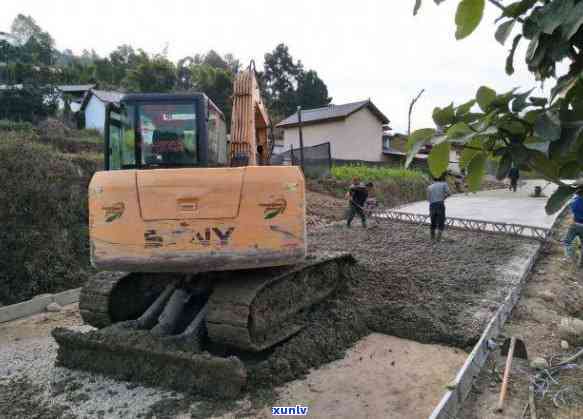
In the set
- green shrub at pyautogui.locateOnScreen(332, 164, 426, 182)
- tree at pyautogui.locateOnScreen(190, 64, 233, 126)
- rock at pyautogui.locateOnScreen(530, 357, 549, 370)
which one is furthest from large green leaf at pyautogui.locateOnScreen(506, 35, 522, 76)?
tree at pyautogui.locateOnScreen(190, 64, 233, 126)

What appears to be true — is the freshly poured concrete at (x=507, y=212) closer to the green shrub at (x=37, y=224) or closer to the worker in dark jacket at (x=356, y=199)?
the worker in dark jacket at (x=356, y=199)

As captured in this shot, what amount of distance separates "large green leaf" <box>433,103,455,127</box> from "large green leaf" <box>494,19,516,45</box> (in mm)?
199

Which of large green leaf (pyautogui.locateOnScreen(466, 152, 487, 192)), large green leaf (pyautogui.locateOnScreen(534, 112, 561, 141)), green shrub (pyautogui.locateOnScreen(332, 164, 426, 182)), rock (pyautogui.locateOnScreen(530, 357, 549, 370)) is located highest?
green shrub (pyautogui.locateOnScreen(332, 164, 426, 182))

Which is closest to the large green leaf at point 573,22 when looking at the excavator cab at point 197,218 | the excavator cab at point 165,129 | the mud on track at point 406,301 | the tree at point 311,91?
the excavator cab at point 197,218

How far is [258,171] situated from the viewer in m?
4.21

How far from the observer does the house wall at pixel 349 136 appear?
93.1 feet

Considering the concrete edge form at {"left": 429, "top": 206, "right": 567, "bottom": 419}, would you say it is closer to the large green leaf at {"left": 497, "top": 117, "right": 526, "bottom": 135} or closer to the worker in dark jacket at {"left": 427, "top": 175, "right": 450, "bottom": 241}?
the large green leaf at {"left": 497, "top": 117, "right": 526, "bottom": 135}

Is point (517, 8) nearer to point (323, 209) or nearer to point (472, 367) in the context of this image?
point (472, 367)

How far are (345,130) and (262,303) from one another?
24.8 metres

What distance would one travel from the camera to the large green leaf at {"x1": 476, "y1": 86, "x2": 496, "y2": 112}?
1061 millimetres

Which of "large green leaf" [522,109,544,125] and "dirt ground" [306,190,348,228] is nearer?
"large green leaf" [522,109,544,125]

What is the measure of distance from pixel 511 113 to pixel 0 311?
677cm

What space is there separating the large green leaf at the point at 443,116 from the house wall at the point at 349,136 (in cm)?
2719

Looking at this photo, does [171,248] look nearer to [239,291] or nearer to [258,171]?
[239,291]
